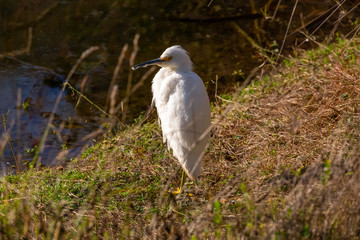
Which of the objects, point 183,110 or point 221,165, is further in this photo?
point 221,165

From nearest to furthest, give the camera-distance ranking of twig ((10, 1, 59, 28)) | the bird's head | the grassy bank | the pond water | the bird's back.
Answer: the grassy bank → the bird's back → the bird's head → the pond water → twig ((10, 1, 59, 28))

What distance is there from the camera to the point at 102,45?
20.4ft

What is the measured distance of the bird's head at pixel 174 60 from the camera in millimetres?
3664

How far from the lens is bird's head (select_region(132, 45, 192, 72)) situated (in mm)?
3664

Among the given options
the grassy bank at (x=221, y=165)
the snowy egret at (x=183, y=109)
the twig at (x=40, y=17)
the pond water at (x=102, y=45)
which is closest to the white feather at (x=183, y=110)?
the snowy egret at (x=183, y=109)

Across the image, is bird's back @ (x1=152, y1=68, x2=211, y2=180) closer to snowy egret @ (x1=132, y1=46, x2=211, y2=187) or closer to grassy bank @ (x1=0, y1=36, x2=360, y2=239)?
snowy egret @ (x1=132, y1=46, x2=211, y2=187)

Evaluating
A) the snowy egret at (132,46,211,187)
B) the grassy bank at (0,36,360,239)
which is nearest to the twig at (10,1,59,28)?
the grassy bank at (0,36,360,239)

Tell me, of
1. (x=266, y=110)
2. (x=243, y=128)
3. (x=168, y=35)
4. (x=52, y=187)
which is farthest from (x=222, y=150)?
(x=168, y=35)

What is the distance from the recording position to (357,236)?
1.96 metres

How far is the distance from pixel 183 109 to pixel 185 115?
0.17 feet

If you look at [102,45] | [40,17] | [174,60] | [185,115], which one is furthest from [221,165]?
[40,17]

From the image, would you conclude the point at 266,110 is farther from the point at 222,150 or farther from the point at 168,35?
the point at 168,35

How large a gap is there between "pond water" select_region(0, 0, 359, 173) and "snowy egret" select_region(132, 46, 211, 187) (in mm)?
1170

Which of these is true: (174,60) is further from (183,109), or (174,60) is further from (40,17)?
(40,17)
